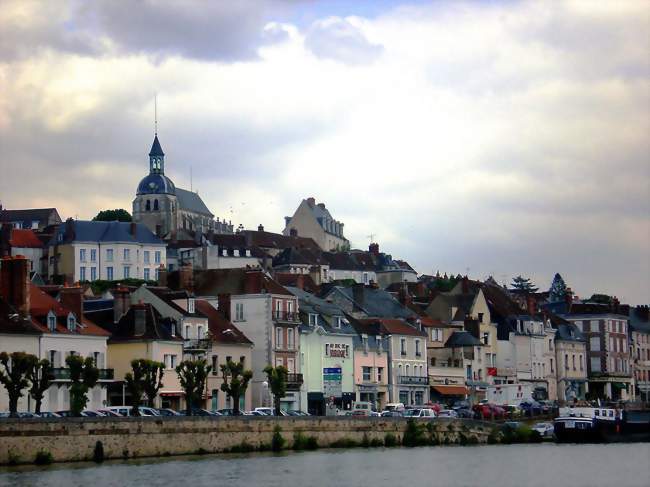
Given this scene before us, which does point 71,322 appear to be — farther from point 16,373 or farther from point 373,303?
point 373,303

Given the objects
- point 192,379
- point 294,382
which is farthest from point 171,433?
point 294,382

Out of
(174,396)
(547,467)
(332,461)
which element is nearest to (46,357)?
(174,396)

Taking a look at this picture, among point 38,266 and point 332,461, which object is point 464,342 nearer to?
point 332,461

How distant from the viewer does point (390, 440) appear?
79.2 m

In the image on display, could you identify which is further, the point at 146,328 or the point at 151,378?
the point at 146,328

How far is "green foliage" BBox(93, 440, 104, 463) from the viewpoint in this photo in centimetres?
6375

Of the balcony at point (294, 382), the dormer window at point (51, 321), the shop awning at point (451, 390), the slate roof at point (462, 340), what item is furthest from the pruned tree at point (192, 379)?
the slate roof at point (462, 340)

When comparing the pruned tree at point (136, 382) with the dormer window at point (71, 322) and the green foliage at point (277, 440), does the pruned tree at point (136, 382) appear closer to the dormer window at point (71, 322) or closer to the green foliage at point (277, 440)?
the dormer window at point (71, 322)

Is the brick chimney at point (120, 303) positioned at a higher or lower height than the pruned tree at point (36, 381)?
higher

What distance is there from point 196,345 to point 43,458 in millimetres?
24113

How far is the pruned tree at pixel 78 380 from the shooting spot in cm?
6806

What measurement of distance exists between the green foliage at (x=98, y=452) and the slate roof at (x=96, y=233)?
290 ft

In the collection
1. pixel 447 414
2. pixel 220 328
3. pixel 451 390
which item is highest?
pixel 220 328

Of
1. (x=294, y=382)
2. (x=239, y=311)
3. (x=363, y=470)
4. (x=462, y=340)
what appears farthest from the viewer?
(x=462, y=340)
